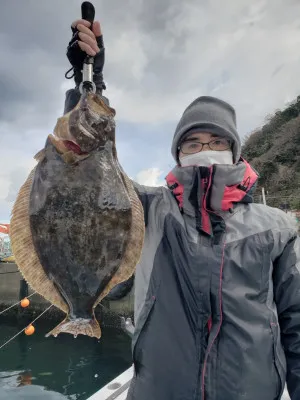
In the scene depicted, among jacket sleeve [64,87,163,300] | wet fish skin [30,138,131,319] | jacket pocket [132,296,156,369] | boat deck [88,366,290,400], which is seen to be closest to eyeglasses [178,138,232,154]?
jacket sleeve [64,87,163,300]

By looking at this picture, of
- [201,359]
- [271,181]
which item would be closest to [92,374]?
[201,359]

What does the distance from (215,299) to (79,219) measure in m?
1.12

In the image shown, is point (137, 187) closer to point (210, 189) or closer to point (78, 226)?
point (210, 189)

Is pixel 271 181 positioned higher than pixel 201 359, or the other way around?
pixel 271 181

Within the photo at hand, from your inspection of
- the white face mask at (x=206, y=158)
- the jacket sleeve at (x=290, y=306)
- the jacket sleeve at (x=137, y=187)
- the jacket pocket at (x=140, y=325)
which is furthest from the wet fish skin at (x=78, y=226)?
the jacket sleeve at (x=290, y=306)

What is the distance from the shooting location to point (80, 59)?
2.41 m

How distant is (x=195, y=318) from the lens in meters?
2.44

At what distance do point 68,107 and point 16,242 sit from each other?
3.33ft

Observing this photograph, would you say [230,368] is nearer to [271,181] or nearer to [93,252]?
[93,252]

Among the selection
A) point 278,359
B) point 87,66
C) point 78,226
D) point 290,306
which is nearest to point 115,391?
point 278,359

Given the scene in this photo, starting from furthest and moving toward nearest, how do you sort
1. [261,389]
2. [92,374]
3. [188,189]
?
[92,374], [188,189], [261,389]

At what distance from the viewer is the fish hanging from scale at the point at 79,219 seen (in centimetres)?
212

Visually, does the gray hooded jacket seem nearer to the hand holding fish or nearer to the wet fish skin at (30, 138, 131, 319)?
the hand holding fish

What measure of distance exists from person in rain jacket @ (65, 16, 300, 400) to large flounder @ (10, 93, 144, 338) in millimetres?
407
